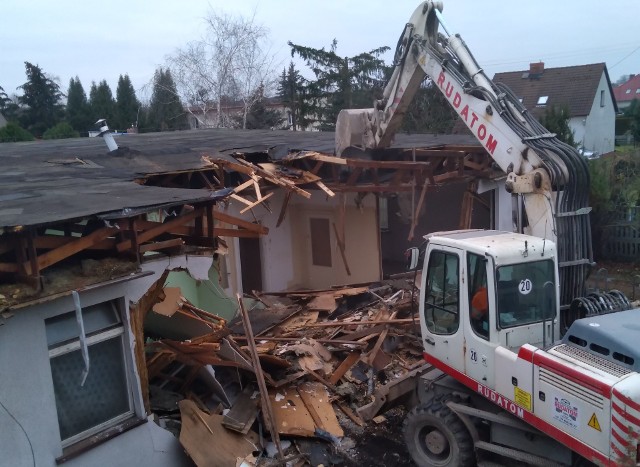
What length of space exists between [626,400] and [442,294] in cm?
231

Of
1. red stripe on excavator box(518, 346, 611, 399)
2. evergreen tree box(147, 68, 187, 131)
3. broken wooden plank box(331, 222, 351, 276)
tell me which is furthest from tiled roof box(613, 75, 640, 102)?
red stripe on excavator box(518, 346, 611, 399)

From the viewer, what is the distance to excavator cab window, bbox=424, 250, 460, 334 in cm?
609

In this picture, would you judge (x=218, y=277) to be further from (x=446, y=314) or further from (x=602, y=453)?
(x=602, y=453)

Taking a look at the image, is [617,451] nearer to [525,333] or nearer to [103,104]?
[525,333]

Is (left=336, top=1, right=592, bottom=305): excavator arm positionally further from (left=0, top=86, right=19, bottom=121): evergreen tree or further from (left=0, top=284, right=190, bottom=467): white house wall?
(left=0, top=86, right=19, bottom=121): evergreen tree

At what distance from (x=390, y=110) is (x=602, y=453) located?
22.1ft

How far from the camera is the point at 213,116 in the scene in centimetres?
3925

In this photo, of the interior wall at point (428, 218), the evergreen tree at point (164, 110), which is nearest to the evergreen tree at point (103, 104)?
the evergreen tree at point (164, 110)

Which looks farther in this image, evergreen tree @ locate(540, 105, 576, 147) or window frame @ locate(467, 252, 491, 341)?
evergreen tree @ locate(540, 105, 576, 147)

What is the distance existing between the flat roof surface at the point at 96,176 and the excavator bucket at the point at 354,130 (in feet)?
1.84

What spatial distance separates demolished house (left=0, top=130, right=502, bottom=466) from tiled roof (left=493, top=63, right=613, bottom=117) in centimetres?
2387

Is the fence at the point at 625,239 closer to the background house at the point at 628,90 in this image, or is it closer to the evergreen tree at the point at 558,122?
the evergreen tree at the point at 558,122

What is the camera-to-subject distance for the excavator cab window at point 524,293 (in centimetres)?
556

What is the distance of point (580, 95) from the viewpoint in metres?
34.5
